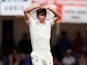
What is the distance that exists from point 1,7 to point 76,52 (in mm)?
3444

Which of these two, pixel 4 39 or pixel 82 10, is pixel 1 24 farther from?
pixel 82 10

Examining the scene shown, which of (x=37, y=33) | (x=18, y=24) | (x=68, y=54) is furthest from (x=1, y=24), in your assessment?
(x=37, y=33)

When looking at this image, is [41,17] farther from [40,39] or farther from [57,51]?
[57,51]

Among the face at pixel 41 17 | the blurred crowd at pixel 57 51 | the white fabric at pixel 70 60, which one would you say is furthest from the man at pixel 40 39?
the white fabric at pixel 70 60

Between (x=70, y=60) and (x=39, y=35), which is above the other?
(x=39, y=35)

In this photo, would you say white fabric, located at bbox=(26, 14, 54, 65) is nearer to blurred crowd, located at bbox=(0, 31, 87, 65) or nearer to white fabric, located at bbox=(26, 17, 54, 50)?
white fabric, located at bbox=(26, 17, 54, 50)

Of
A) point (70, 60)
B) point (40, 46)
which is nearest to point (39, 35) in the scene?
point (40, 46)

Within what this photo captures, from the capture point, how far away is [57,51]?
17.4 m

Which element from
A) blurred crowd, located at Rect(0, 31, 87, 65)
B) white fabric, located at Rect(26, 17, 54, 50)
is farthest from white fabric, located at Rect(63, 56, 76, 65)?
white fabric, located at Rect(26, 17, 54, 50)

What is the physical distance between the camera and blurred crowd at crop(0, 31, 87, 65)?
16594 millimetres

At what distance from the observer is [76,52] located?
685 inches

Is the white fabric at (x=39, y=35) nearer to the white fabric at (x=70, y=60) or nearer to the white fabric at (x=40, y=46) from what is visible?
the white fabric at (x=40, y=46)

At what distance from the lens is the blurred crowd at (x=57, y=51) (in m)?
16.6

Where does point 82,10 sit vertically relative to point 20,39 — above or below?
above
